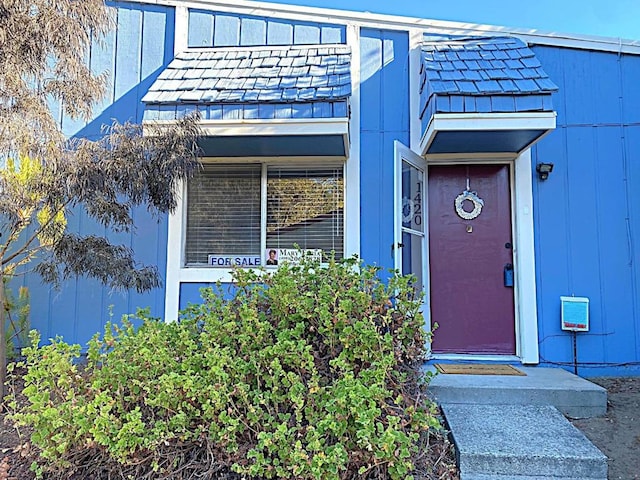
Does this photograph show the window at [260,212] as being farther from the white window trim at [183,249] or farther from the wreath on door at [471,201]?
the wreath on door at [471,201]

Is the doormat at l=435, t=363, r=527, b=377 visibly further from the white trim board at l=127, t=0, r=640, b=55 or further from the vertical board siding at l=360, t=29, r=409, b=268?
the white trim board at l=127, t=0, r=640, b=55

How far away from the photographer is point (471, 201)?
4.36m

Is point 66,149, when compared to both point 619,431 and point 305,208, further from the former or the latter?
point 619,431

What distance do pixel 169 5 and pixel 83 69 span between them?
1.93 metres

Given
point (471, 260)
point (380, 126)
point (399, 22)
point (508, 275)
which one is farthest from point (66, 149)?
point (508, 275)

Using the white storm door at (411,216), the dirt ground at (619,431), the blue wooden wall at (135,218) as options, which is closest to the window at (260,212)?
the blue wooden wall at (135,218)

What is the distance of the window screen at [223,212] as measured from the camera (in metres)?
4.41

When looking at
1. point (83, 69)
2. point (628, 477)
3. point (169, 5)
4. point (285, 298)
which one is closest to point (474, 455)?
point (628, 477)

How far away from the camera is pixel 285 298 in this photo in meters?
2.57

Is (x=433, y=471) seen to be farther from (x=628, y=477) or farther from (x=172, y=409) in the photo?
(x=172, y=409)

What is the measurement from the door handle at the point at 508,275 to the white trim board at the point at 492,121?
1374 millimetres

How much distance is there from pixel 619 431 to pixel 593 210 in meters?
2.15

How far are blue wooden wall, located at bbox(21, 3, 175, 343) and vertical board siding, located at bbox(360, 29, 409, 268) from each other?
80.8 inches

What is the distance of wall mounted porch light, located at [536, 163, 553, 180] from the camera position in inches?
165
